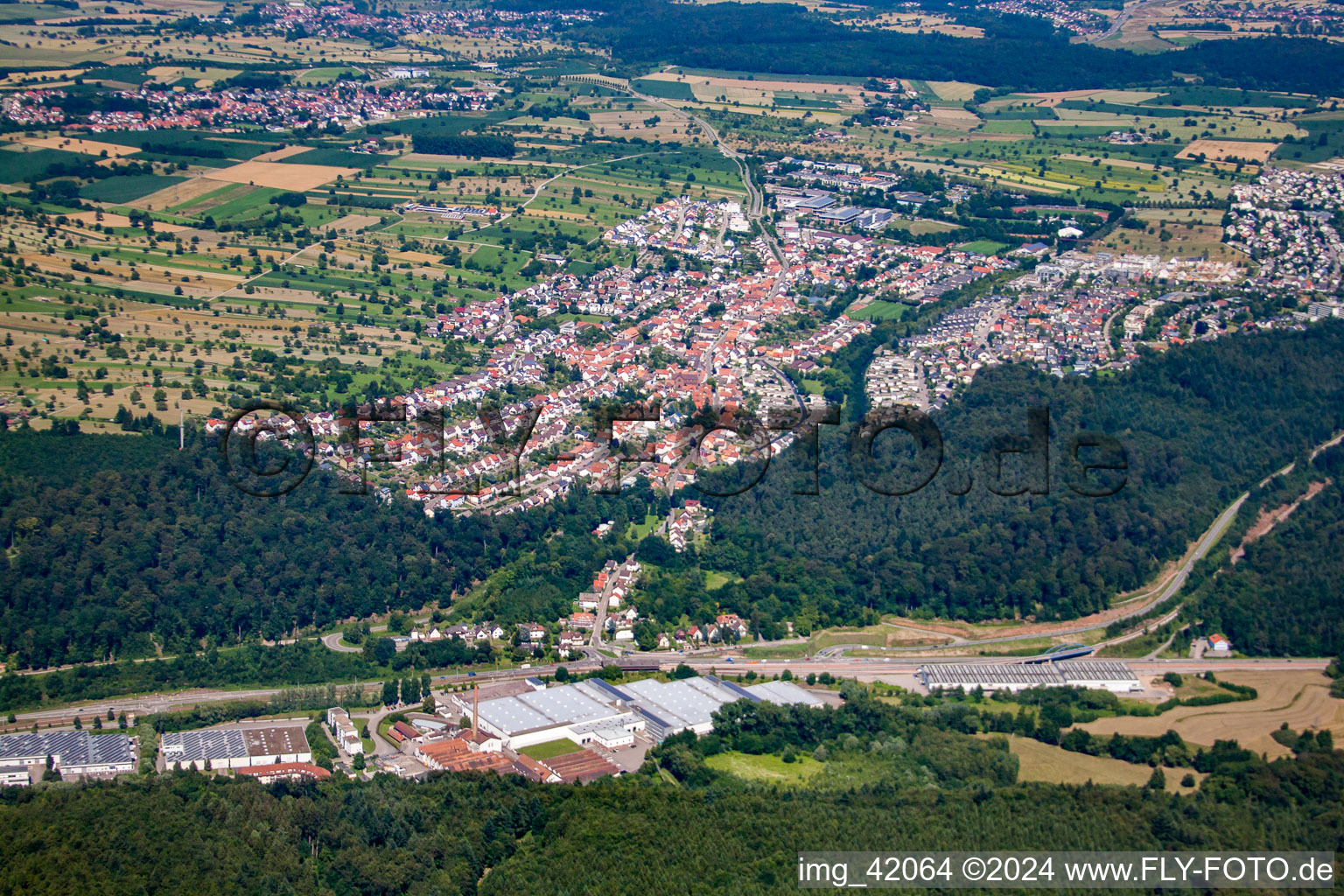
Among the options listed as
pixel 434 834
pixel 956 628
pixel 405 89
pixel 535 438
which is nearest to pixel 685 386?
pixel 535 438

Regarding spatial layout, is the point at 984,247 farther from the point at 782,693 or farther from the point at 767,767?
the point at 767,767

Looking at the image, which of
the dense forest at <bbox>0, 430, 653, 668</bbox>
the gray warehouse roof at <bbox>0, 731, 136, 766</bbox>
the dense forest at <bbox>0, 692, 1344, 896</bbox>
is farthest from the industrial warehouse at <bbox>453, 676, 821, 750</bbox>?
the gray warehouse roof at <bbox>0, 731, 136, 766</bbox>

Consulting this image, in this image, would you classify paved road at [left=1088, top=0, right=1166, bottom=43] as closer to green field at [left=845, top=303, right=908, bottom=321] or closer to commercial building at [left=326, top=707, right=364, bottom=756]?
green field at [left=845, top=303, right=908, bottom=321]

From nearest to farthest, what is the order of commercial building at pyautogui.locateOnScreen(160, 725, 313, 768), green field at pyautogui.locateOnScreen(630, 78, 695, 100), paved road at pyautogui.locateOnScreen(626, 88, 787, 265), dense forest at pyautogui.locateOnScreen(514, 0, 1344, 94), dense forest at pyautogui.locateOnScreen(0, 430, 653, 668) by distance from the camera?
commercial building at pyautogui.locateOnScreen(160, 725, 313, 768), dense forest at pyautogui.locateOnScreen(0, 430, 653, 668), paved road at pyautogui.locateOnScreen(626, 88, 787, 265), dense forest at pyautogui.locateOnScreen(514, 0, 1344, 94), green field at pyautogui.locateOnScreen(630, 78, 695, 100)

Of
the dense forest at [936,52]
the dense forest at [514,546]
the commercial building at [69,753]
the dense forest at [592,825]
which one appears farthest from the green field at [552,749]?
the dense forest at [936,52]

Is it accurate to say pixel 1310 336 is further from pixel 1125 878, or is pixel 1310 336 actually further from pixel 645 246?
pixel 1125 878

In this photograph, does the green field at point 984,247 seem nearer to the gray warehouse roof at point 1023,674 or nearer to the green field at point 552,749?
the gray warehouse roof at point 1023,674
